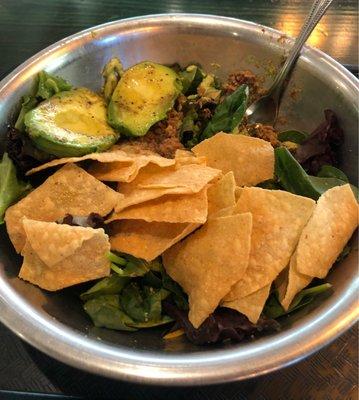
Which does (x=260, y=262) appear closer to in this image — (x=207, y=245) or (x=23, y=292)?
(x=207, y=245)

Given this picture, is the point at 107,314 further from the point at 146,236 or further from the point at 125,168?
the point at 125,168

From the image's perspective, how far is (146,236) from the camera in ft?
3.66

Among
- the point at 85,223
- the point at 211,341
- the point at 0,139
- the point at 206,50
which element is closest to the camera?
the point at 211,341

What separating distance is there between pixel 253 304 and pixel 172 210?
259mm

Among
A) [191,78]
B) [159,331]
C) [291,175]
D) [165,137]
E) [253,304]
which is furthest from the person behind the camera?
[191,78]

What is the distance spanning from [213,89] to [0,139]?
23.8 inches

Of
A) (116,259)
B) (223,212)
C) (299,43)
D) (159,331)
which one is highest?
(299,43)

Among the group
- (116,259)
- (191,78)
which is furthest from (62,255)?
(191,78)

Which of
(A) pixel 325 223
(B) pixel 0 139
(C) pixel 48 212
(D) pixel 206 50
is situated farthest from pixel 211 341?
(D) pixel 206 50

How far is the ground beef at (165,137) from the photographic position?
1326 millimetres

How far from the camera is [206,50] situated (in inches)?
62.5

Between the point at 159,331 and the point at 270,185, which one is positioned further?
the point at 270,185

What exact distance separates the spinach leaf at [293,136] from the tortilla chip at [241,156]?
0.18 metres

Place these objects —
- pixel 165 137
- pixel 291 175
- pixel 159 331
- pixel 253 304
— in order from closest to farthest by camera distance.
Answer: pixel 253 304 < pixel 159 331 < pixel 291 175 < pixel 165 137
